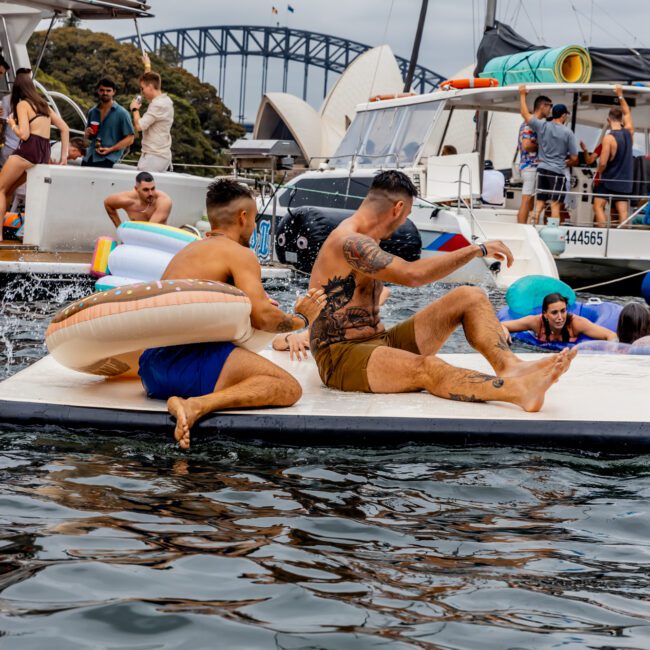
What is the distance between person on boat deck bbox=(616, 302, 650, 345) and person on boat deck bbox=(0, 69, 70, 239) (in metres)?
5.70

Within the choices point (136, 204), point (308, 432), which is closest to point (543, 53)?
point (136, 204)

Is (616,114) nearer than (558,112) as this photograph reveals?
No

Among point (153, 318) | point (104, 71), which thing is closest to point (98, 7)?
point (153, 318)

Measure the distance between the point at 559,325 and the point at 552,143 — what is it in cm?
501

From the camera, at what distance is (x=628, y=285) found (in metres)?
14.3

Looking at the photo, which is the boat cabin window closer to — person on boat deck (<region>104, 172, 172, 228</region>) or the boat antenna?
person on boat deck (<region>104, 172, 172, 228</region>)

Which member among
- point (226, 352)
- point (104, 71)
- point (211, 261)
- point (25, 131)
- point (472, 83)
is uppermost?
point (104, 71)

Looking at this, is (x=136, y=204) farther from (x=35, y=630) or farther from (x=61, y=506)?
(x=35, y=630)

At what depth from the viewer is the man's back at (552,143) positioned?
13641 mm

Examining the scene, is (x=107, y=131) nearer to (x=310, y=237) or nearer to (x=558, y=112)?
(x=310, y=237)

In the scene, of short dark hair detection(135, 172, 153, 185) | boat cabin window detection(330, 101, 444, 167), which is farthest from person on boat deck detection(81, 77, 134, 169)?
boat cabin window detection(330, 101, 444, 167)

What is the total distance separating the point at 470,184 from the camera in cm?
1358

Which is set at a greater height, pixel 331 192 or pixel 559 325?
pixel 331 192

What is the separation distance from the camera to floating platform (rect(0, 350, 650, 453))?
5199 mm
